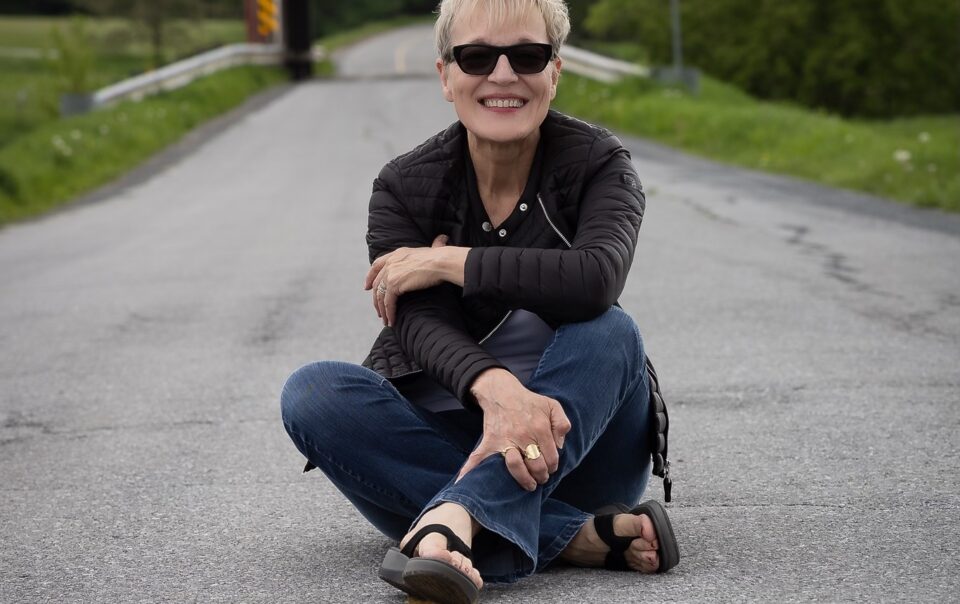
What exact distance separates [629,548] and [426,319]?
70 cm

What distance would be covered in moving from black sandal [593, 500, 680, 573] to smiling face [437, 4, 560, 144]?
90 cm

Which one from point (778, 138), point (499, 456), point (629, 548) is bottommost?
point (778, 138)

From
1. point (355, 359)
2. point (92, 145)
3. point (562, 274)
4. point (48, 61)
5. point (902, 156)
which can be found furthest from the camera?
point (48, 61)

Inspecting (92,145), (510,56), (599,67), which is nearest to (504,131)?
(510,56)

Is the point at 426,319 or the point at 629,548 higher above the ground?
the point at 426,319

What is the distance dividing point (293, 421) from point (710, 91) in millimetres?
23390

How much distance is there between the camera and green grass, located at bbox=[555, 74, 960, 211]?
14.3 metres

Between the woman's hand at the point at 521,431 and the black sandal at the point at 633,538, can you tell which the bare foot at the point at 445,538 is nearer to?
the woman's hand at the point at 521,431

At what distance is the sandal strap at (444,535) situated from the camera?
2.83 m

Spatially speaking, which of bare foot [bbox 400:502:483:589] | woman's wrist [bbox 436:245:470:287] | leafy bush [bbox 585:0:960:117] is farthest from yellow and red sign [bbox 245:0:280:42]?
bare foot [bbox 400:502:483:589]

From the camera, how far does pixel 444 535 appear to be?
9.34 ft

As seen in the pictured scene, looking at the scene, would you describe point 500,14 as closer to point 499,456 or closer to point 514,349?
point 514,349

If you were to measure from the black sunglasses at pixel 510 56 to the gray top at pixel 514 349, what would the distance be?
58cm

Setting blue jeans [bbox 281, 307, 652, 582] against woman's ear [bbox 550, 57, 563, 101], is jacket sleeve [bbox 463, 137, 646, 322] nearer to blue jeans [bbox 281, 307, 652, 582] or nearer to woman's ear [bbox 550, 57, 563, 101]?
blue jeans [bbox 281, 307, 652, 582]
